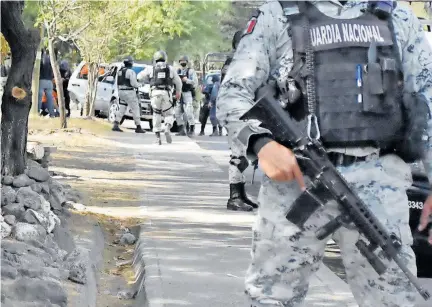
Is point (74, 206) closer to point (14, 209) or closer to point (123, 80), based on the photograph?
point (14, 209)

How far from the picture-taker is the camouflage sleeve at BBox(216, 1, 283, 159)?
3.40m

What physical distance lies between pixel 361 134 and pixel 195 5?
145ft

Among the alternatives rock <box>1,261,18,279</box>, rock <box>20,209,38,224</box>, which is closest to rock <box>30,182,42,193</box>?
rock <box>20,209,38,224</box>

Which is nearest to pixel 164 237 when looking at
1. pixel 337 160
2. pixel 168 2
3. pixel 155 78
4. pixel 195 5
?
pixel 337 160

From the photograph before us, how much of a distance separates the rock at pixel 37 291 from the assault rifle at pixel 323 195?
82.9 inches

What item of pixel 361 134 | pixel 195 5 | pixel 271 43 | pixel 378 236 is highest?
pixel 271 43

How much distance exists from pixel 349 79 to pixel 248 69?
1.14 feet

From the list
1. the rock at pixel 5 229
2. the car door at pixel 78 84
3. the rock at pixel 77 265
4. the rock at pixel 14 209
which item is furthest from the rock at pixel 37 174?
the car door at pixel 78 84

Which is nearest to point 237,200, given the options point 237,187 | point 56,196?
point 237,187

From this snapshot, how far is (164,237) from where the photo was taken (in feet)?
25.7

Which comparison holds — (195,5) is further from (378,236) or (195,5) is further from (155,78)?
(378,236)

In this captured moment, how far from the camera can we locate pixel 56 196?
8461mm

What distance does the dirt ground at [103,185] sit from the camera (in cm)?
714

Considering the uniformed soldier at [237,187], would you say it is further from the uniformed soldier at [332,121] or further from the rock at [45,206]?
the uniformed soldier at [332,121]
